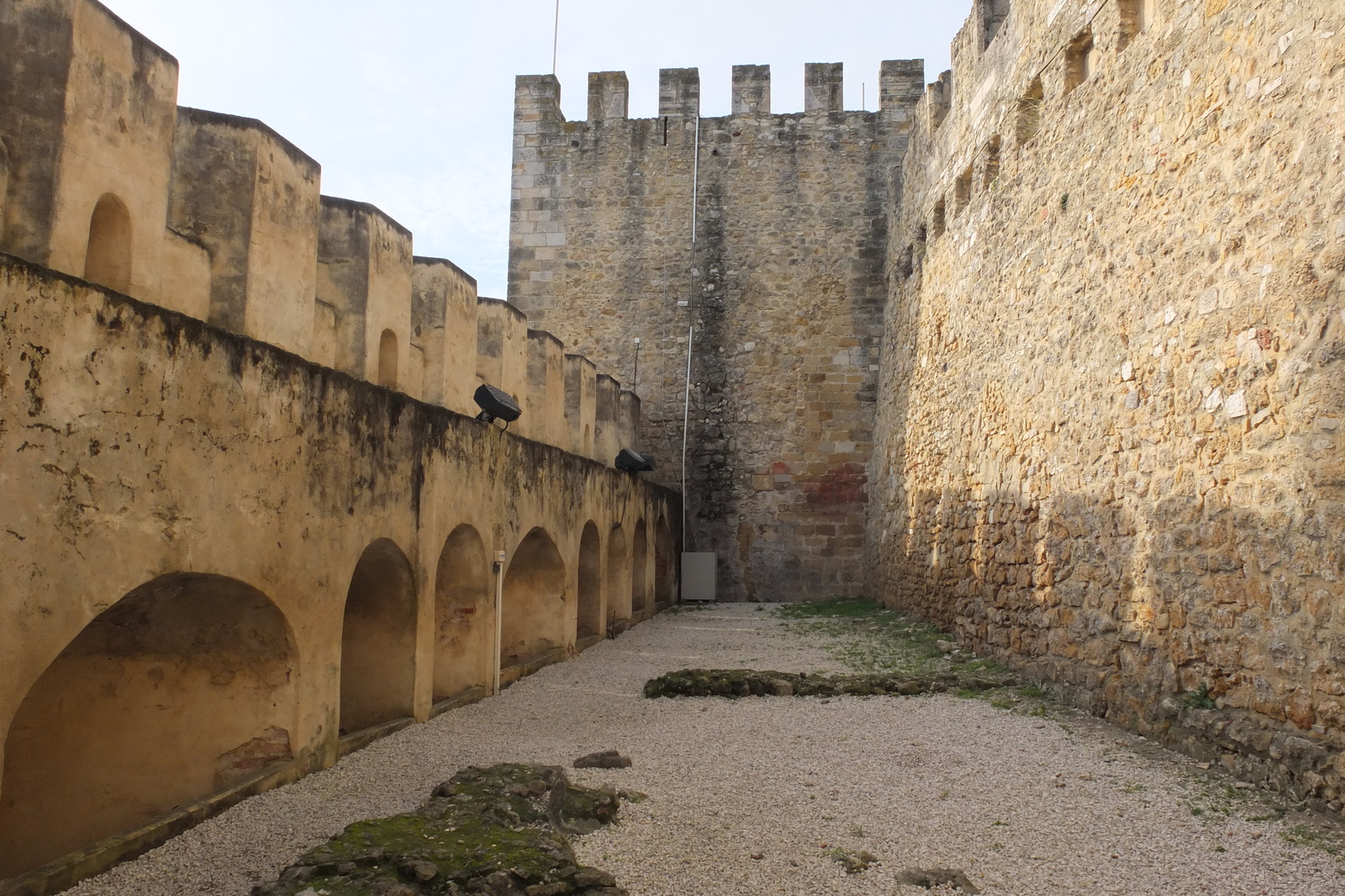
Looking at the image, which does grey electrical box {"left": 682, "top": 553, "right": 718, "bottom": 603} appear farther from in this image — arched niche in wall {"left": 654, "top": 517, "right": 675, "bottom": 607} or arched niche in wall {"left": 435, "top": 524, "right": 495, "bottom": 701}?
arched niche in wall {"left": 435, "top": 524, "right": 495, "bottom": 701}

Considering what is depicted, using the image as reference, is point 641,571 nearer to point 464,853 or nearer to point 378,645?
point 378,645

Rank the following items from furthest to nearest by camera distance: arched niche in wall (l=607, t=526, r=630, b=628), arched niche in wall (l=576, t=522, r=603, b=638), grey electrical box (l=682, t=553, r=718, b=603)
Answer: grey electrical box (l=682, t=553, r=718, b=603) < arched niche in wall (l=607, t=526, r=630, b=628) < arched niche in wall (l=576, t=522, r=603, b=638)

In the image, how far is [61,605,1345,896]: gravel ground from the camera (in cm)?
388

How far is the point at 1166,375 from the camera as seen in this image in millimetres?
6195

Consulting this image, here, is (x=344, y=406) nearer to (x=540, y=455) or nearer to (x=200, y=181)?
(x=200, y=181)

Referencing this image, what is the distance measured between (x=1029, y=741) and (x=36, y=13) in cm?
612

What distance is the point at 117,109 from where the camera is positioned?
430cm

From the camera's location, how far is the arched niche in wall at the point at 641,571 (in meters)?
13.7

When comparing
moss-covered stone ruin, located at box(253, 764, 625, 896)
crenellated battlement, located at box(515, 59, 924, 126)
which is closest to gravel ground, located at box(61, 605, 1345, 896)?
moss-covered stone ruin, located at box(253, 764, 625, 896)

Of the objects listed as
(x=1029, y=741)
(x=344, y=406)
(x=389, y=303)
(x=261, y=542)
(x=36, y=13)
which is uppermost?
(x=36, y=13)

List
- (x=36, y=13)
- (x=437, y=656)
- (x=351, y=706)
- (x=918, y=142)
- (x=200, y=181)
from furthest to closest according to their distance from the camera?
1. (x=918, y=142)
2. (x=437, y=656)
3. (x=351, y=706)
4. (x=200, y=181)
5. (x=36, y=13)

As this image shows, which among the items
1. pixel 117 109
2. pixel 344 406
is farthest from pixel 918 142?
pixel 117 109

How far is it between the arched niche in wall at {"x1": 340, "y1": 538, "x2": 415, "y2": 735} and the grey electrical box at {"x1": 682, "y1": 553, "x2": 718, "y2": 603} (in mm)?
9798

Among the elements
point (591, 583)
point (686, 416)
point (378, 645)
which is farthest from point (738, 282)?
point (378, 645)
